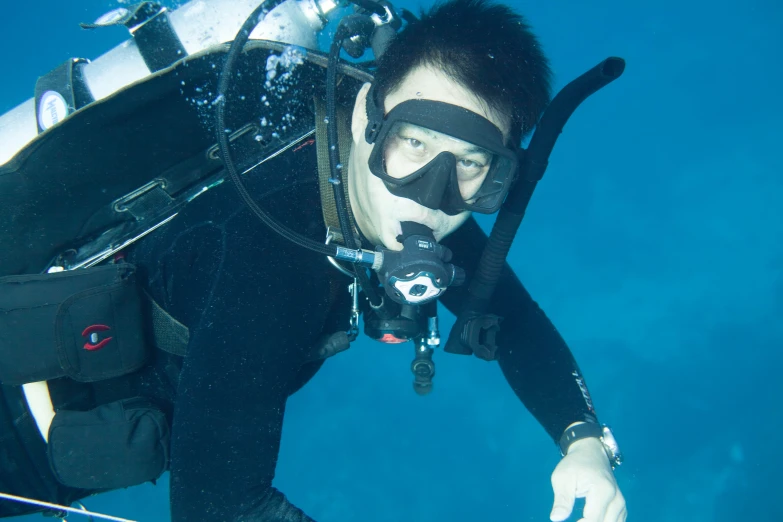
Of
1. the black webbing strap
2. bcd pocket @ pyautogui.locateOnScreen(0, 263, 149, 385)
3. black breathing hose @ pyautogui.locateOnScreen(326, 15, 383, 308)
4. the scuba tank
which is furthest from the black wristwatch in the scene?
the scuba tank

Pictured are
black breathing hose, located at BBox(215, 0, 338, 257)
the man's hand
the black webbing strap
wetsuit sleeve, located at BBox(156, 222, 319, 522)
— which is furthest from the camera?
the black webbing strap

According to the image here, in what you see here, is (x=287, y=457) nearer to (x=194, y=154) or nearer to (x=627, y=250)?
(x=194, y=154)

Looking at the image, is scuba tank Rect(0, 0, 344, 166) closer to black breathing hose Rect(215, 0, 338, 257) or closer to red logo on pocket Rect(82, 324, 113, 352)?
black breathing hose Rect(215, 0, 338, 257)

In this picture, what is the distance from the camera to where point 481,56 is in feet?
6.26

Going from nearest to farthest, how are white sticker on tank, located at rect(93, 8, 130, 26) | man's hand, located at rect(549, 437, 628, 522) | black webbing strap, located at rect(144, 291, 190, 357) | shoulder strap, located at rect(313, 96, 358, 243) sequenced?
man's hand, located at rect(549, 437, 628, 522)
shoulder strap, located at rect(313, 96, 358, 243)
black webbing strap, located at rect(144, 291, 190, 357)
white sticker on tank, located at rect(93, 8, 130, 26)

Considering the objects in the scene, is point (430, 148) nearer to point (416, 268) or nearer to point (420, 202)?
point (420, 202)

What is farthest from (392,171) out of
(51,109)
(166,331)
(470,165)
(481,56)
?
(51,109)

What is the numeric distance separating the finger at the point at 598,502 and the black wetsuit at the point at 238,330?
0.45m

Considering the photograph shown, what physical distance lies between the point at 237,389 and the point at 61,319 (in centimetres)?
95

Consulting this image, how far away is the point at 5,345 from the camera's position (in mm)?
1971

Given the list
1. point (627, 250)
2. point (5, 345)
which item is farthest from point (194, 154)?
point (627, 250)

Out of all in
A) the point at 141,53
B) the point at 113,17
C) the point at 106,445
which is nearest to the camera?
the point at 106,445

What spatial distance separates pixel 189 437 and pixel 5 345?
106 centimetres

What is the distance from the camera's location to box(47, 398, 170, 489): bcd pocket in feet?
6.77
